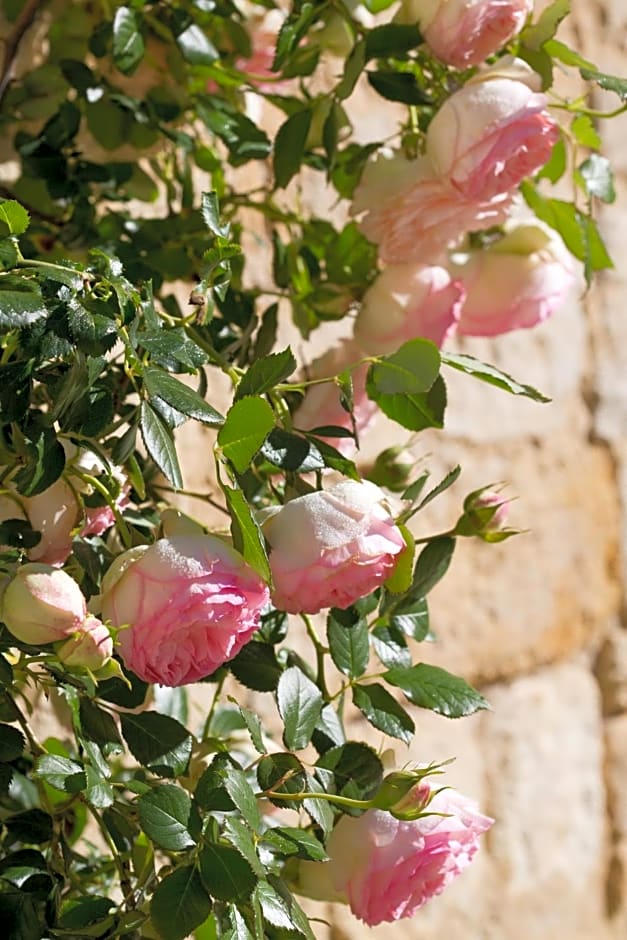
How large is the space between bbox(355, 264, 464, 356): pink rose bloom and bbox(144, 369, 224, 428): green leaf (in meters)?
0.26

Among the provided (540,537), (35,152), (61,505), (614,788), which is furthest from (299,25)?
(614,788)

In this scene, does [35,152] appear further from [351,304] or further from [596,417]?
[596,417]

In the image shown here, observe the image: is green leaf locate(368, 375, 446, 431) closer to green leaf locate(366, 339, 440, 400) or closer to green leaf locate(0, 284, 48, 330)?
green leaf locate(366, 339, 440, 400)

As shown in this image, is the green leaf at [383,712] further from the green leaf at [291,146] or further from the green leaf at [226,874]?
the green leaf at [291,146]

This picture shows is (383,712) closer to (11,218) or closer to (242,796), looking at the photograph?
(242,796)

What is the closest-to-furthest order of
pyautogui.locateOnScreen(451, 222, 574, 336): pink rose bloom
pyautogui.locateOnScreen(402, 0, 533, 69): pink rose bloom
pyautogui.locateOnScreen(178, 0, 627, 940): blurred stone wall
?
pyautogui.locateOnScreen(402, 0, 533, 69): pink rose bloom, pyautogui.locateOnScreen(451, 222, 574, 336): pink rose bloom, pyautogui.locateOnScreen(178, 0, 627, 940): blurred stone wall

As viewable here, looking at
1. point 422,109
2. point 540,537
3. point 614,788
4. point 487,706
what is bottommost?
point 614,788

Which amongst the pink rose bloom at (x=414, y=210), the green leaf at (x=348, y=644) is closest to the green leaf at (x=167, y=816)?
the green leaf at (x=348, y=644)

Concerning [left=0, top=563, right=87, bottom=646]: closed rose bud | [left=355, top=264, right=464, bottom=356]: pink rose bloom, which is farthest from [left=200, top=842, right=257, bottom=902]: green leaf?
[left=355, top=264, right=464, bottom=356]: pink rose bloom

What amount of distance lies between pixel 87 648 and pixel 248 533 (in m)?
0.08

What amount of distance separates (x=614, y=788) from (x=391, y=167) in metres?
0.82

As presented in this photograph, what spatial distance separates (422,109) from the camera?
830mm

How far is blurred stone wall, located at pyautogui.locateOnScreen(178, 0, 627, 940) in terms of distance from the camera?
1252 mm

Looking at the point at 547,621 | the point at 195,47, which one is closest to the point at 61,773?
the point at 195,47
